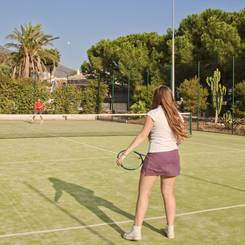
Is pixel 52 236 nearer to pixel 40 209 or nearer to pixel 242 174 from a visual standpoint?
pixel 40 209

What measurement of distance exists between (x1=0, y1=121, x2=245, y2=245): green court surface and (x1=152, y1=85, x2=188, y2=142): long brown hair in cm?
117

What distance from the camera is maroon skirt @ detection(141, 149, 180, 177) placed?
4.65 meters

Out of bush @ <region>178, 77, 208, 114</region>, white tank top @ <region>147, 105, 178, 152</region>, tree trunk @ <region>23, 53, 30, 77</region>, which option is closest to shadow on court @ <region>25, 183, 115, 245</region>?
white tank top @ <region>147, 105, 178, 152</region>

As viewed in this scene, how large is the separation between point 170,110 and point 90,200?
2683 mm

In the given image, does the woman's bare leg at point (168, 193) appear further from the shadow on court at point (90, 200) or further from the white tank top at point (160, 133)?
the shadow on court at point (90, 200)

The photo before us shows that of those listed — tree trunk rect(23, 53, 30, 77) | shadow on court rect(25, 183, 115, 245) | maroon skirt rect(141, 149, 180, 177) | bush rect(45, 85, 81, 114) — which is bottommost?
shadow on court rect(25, 183, 115, 245)

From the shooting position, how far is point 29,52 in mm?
48281

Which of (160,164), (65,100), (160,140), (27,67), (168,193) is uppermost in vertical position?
(27,67)

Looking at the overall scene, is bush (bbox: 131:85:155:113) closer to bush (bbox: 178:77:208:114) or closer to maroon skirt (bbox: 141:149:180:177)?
bush (bbox: 178:77:208:114)

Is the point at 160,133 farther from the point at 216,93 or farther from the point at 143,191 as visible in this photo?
the point at 216,93

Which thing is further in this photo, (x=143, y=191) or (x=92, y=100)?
(x=92, y=100)

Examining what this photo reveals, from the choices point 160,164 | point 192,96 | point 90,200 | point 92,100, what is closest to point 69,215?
point 90,200

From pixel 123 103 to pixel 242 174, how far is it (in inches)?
980

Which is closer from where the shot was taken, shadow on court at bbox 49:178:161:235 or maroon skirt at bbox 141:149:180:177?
maroon skirt at bbox 141:149:180:177
